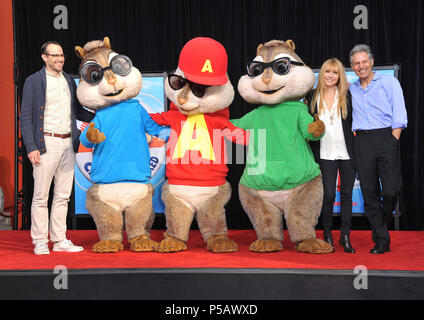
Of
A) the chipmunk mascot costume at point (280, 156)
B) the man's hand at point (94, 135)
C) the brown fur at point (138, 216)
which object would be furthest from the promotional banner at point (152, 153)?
the chipmunk mascot costume at point (280, 156)

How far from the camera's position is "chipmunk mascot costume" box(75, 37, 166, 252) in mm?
3326

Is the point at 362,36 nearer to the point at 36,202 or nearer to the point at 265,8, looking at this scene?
the point at 265,8

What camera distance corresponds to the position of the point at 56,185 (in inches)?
136

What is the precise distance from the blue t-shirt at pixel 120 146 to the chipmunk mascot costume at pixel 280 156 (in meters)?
0.80

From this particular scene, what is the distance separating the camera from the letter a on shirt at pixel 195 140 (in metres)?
3.34

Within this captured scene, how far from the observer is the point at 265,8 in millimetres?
4762

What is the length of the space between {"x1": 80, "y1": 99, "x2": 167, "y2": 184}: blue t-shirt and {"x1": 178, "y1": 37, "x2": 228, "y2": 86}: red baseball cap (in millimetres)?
507

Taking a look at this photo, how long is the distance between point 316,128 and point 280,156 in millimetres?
327

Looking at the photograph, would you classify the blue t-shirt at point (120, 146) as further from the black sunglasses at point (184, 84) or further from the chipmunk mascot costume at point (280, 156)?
the chipmunk mascot costume at point (280, 156)

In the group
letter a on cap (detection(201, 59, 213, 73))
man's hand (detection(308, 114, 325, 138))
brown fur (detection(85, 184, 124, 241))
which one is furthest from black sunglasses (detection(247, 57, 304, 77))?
brown fur (detection(85, 184, 124, 241))

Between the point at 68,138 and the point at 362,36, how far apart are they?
10.1 feet

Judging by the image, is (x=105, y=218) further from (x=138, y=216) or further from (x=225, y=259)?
(x=225, y=259)

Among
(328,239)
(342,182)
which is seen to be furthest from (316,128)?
(328,239)

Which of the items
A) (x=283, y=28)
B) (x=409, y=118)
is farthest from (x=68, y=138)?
(x=409, y=118)
